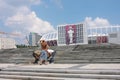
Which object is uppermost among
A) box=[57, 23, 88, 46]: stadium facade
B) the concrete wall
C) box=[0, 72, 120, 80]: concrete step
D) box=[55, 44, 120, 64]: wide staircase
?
box=[57, 23, 88, 46]: stadium facade

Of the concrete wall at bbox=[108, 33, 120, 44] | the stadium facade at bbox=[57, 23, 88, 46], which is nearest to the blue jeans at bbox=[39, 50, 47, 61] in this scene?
the concrete wall at bbox=[108, 33, 120, 44]

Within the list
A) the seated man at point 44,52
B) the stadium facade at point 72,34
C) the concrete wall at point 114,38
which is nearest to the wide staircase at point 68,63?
the seated man at point 44,52

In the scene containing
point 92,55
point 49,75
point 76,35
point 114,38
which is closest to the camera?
point 49,75

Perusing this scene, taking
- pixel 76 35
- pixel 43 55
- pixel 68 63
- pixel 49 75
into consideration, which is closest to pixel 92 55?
pixel 68 63

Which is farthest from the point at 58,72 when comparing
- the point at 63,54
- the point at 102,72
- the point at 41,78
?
the point at 63,54

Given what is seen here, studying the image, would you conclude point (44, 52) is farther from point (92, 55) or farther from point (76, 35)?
point (76, 35)

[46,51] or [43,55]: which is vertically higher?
[46,51]

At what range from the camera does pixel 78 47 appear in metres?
17.5

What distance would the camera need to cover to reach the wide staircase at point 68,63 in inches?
341

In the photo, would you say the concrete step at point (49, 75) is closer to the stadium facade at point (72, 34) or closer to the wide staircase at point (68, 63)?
the wide staircase at point (68, 63)

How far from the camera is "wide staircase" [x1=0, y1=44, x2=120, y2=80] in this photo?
8672 millimetres

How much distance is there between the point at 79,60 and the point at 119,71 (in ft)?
19.7

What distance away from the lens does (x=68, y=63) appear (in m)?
14.2

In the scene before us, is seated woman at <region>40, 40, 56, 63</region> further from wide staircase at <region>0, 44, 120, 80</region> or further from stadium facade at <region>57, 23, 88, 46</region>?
stadium facade at <region>57, 23, 88, 46</region>
